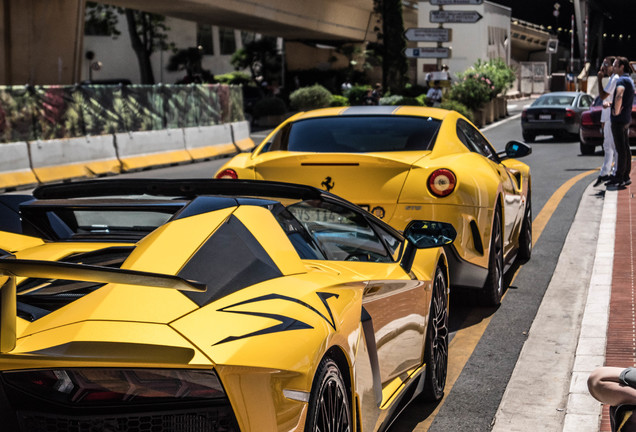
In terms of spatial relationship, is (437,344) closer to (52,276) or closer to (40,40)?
(52,276)

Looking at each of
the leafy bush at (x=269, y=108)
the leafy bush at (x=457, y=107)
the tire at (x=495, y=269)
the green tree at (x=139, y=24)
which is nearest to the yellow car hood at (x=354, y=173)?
the tire at (x=495, y=269)

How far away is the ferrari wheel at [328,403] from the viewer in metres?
3.18

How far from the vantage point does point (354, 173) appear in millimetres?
7043

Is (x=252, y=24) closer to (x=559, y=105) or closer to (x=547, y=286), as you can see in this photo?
(x=559, y=105)

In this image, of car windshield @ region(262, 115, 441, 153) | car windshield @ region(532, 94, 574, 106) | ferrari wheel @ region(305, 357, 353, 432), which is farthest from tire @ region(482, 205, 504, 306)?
car windshield @ region(532, 94, 574, 106)

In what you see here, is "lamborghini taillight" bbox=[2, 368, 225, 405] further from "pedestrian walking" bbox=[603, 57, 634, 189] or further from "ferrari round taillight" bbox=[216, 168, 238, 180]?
"pedestrian walking" bbox=[603, 57, 634, 189]

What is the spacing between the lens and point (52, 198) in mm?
4902

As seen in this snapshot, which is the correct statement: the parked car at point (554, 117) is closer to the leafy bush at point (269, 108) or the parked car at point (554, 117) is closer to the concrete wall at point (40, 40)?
the concrete wall at point (40, 40)

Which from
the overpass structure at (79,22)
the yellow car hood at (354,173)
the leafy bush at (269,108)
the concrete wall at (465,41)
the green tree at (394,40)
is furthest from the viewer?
the concrete wall at (465,41)

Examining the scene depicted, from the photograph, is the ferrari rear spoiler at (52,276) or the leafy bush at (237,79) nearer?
the ferrari rear spoiler at (52,276)

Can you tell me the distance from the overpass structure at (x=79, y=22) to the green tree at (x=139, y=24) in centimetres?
901

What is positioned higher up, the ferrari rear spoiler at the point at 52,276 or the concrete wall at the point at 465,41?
the concrete wall at the point at 465,41

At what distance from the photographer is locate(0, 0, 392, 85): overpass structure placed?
28.4 m

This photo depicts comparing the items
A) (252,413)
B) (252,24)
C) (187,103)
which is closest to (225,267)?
(252,413)
